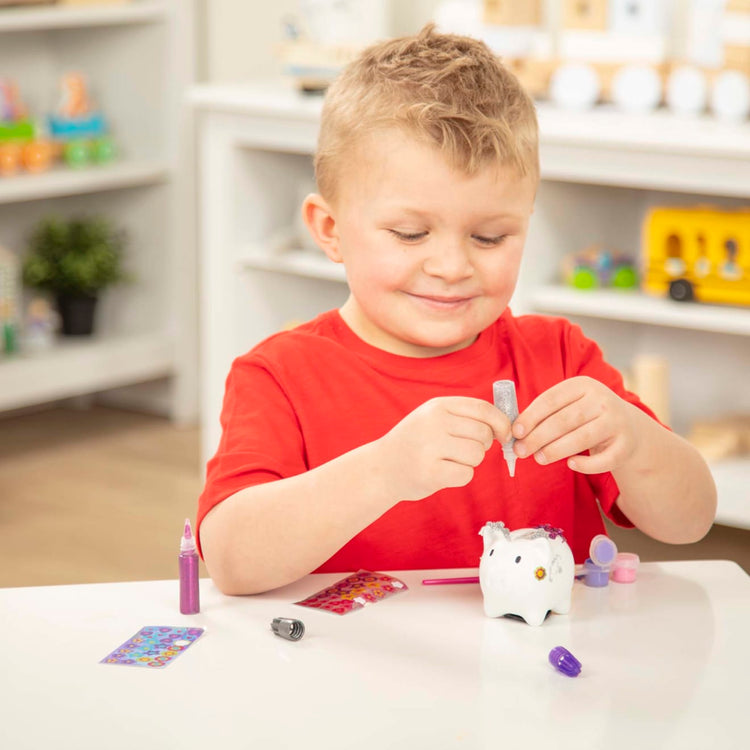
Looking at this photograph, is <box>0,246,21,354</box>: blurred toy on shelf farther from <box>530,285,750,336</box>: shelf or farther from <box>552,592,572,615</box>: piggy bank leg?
<box>552,592,572,615</box>: piggy bank leg

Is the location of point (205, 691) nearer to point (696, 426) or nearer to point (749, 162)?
point (749, 162)

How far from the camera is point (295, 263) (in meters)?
2.91

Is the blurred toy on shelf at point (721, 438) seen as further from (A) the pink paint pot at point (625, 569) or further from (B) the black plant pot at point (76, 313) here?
(B) the black plant pot at point (76, 313)

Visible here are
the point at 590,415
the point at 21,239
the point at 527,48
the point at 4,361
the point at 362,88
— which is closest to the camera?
the point at 590,415

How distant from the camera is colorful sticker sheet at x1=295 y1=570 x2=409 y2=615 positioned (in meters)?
1.02

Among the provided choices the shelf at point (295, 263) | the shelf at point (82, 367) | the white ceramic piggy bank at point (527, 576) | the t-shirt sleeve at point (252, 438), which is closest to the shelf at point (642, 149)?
the shelf at point (295, 263)

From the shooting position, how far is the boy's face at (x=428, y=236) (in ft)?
3.64

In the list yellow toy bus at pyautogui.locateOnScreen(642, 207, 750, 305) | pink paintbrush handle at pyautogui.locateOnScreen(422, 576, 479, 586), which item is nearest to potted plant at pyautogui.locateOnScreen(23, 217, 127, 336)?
yellow toy bus at pyautogui.locateOnScreen(642, 207, 750, 305)

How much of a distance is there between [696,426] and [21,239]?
1855 millimetres

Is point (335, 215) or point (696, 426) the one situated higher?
point (335, 215)

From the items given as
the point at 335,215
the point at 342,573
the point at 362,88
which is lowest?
the point at 342,573

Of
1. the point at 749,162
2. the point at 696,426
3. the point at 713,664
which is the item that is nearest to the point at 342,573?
the point at 713,664

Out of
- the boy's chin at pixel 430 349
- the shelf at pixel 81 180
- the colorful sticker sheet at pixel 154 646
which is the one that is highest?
the boy's chin at pixel 430 349

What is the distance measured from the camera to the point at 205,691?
0.86m
